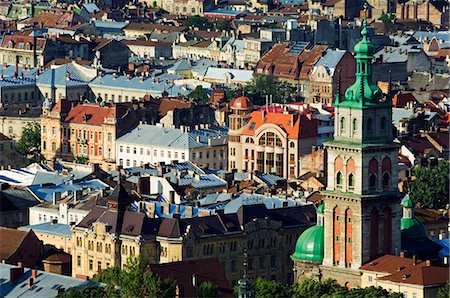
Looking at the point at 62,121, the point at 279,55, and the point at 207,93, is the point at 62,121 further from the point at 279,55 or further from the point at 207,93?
the point at 279,55

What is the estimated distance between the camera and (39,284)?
100625mm

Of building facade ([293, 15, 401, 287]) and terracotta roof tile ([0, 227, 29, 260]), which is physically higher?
building facade ([293, 15, 401, 287])

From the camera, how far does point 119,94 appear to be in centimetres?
18412

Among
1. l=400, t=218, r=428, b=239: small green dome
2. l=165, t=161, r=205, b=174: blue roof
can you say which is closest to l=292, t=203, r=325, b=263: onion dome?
l=400, t=218, r=428, b=239: small green dome

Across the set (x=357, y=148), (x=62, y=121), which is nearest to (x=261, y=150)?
A: (x=62, y=121)

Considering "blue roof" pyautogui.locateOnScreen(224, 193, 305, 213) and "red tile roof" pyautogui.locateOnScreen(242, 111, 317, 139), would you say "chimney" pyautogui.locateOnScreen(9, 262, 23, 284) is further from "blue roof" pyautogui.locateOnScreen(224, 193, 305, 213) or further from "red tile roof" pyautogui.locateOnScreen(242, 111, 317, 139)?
"red tile roof" pyautogui.locateOnScreen(242, 111, 317, 139)

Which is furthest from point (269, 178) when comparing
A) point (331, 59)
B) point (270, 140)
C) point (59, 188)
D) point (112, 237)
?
point (331, 59)

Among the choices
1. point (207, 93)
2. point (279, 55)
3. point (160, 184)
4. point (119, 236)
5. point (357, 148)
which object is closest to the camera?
point (357, 148)

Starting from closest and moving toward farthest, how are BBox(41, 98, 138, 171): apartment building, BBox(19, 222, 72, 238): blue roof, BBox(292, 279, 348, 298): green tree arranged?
BBox(292, 279, 348, 298): green tree → BBox(19, 222, 72, 238): blue roof → BBox(41, 98, 138, 171): apartment building

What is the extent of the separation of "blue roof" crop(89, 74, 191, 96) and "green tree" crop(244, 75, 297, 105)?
5.15 meters

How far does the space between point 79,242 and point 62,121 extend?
50.2 m

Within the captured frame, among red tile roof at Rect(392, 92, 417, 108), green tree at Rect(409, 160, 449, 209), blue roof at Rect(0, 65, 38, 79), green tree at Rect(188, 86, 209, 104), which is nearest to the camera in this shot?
green tree at Rect(409, 160, 449, 209)

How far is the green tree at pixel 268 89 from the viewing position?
17638 cm

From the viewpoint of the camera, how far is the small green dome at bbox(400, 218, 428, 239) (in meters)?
105
